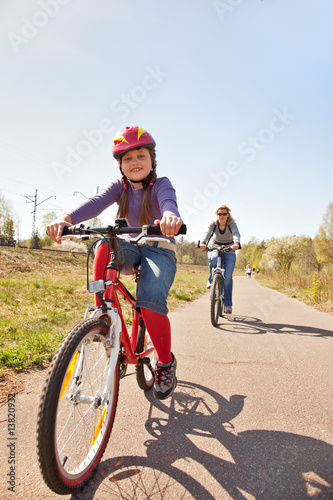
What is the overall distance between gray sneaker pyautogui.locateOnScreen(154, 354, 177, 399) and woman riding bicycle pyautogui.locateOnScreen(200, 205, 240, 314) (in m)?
3.94

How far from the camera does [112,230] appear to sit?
184cm

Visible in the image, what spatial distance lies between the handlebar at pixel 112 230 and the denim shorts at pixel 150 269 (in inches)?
9.3

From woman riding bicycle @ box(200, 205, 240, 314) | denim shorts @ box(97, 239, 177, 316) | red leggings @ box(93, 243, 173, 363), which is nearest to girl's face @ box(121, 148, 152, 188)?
denim shorts @ box(97, 239, 177, 316)

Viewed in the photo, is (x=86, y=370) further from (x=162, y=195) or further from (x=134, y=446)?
(x=162, y=195)

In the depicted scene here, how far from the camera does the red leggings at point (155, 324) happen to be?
210cm

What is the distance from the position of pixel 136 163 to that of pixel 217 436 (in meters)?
2.11

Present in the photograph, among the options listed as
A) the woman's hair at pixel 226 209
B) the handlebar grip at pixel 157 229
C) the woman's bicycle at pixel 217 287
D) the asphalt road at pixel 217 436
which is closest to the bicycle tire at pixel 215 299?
the woman's bicycle at pixel 217 287

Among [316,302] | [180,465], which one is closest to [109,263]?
[180,465]

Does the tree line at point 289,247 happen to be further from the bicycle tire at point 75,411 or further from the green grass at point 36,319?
the bicycle tire at point 75,411

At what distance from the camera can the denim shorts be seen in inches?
83.1

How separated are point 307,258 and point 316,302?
2393 inches

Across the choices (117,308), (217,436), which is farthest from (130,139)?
(217,436)

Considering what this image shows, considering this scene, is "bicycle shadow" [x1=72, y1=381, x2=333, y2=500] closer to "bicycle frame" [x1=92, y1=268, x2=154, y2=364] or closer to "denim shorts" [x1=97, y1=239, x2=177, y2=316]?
"bicycle frame" [x1=92, y1=268, x2=154, y2=364]

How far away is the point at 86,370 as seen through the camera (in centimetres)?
162
